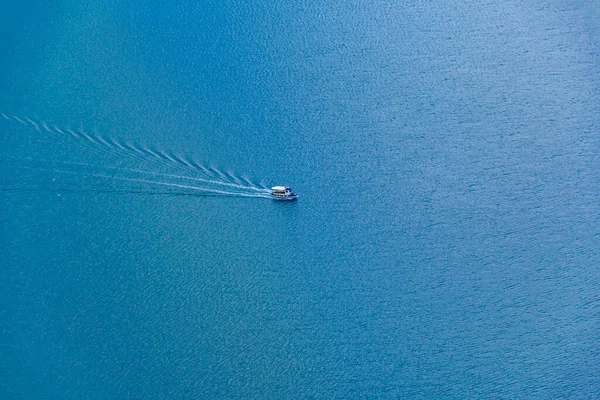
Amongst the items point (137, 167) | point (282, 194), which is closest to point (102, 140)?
point (137, 167)

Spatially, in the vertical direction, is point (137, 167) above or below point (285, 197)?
above

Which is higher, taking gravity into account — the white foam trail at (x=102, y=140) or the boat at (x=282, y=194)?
the white foam trail at (x=102, y=140)

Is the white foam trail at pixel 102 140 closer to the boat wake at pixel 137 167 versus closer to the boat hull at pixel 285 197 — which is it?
the boat wake at pixel 137 167

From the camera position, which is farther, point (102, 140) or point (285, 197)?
point (102, 140)

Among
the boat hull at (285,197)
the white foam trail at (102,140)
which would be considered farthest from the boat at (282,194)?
the white foam trail at (102,140)

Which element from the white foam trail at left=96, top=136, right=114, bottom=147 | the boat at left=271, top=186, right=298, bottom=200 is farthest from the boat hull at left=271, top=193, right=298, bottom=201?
the white foam trail at left=96, top=136, right=114, bottom=147

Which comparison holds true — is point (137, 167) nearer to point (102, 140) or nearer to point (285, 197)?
point (102, 140)
